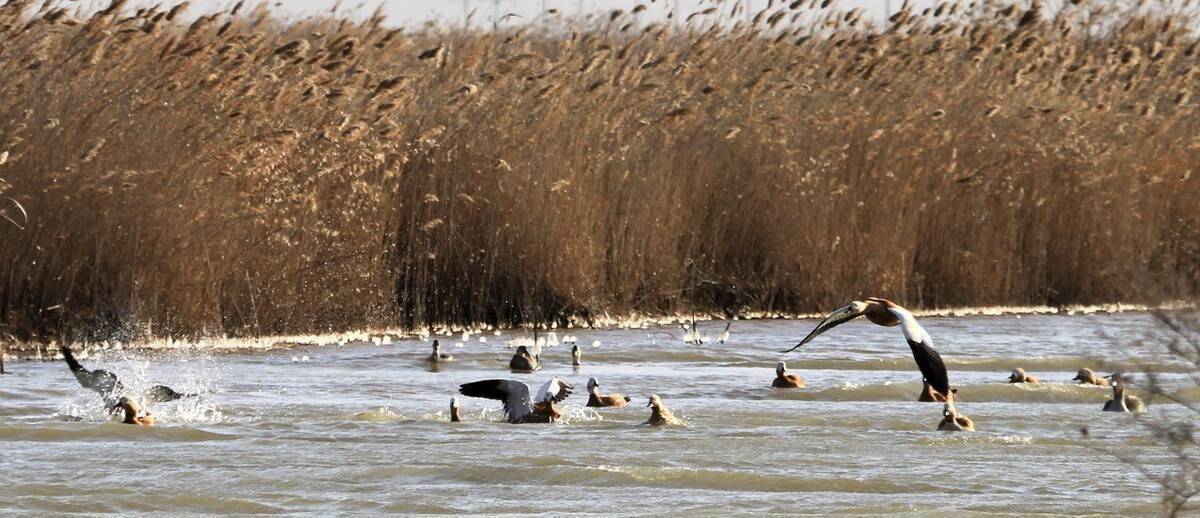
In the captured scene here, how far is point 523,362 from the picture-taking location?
1210cm

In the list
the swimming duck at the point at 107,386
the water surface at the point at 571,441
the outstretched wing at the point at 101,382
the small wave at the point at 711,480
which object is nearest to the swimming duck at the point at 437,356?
the water surface at the point at 571,441

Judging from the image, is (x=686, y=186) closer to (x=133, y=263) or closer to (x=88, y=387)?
(x=133, y=263)

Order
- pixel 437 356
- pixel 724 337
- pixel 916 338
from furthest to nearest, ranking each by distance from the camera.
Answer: pixel 724 337, pixel 437 356, pixel 916 338

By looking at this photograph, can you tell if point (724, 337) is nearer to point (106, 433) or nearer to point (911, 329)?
point (106, 433)

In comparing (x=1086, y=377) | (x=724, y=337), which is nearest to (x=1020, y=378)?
(x=1086, y=377)

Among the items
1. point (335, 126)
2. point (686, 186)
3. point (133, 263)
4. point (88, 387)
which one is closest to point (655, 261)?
point (686, 186)

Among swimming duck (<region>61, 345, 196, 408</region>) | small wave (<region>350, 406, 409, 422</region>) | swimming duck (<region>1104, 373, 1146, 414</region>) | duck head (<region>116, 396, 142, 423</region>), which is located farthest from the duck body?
duck head (<region>116, 396, 142, 423</region>)

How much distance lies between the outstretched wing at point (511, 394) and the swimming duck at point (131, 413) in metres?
1.50

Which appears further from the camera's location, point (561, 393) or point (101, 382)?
point (561, 393)

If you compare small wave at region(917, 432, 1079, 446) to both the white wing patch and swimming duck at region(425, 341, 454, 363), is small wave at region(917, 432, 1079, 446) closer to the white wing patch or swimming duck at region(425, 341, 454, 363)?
the white wing patch

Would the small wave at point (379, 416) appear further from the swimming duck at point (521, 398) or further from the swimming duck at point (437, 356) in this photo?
the swimming duck at point (437, 356)

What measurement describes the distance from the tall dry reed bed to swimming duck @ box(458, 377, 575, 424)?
9.19 feet

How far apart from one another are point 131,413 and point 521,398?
69.5 inches

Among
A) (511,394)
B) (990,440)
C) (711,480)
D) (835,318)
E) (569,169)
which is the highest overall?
(569,169)
